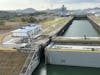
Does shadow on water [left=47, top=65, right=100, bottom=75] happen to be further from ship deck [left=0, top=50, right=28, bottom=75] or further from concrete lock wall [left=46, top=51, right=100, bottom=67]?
ship deck [left=0, top=50, right=28, bottom=75]

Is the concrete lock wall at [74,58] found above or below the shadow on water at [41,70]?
above

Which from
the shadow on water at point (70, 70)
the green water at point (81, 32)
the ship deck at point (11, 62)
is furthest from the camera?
the green water at point (81, 32)

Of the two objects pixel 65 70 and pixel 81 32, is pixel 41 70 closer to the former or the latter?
pixel 65 70

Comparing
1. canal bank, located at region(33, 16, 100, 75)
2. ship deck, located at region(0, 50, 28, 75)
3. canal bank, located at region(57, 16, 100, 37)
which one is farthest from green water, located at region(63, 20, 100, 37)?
ship deck, located at region(0, 50, 28, 75)

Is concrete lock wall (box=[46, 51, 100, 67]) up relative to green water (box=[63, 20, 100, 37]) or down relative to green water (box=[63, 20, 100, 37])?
up

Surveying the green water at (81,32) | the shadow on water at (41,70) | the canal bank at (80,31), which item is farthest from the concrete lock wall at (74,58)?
the green water at (81,32)

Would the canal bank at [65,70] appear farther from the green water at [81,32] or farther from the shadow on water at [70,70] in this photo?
the green water at [81,32]

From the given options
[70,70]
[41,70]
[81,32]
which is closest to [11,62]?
[41,70]

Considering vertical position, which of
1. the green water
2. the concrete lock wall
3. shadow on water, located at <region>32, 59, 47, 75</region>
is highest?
the concrete lock wall

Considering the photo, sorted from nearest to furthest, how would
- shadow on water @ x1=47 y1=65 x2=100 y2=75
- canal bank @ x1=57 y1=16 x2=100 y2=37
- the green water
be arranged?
shadow on water @ x1=47 y1=65 x2=100 y2=75 → canal bank @ x1=57 y1=16 x2=100 y2=37 → the green water

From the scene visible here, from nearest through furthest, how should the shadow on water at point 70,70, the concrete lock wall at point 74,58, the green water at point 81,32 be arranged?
the shadow on water at point 70,70 → the concrete lock wall at point 74,58 → the green water at point 81,32
